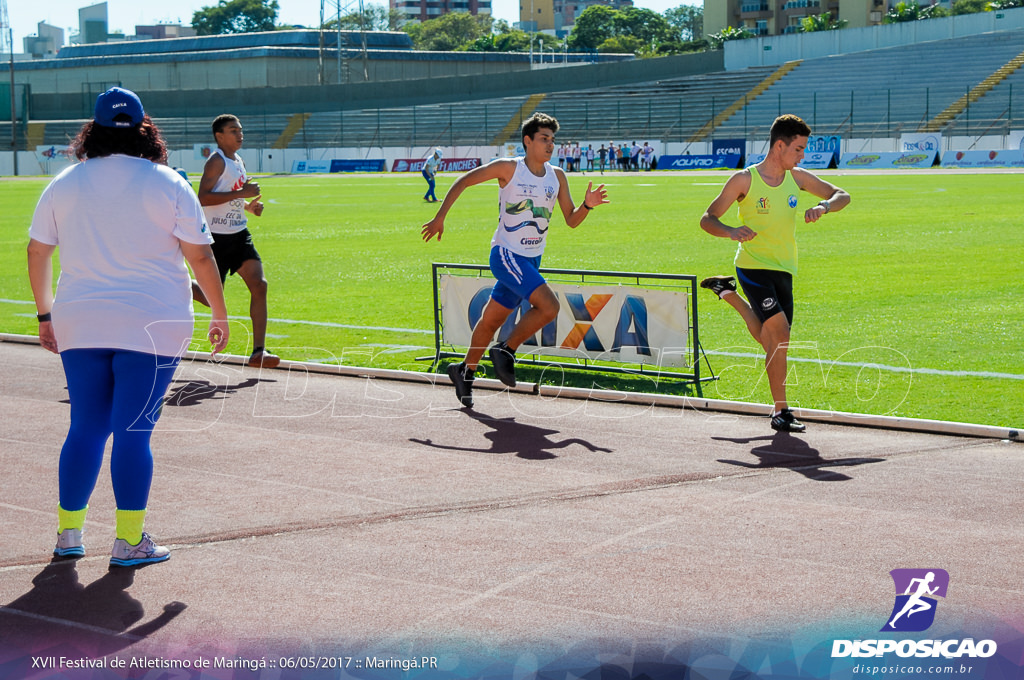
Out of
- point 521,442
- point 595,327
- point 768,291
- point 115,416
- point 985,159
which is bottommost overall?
point 521,442

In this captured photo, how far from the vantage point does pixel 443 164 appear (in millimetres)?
66938

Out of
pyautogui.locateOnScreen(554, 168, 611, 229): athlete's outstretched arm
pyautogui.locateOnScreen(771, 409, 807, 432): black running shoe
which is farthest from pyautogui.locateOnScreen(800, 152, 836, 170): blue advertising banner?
pyautogui.locateOnScreen(771, 409, 807, 432): black running shoe

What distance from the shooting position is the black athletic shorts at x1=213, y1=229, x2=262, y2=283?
1016 cm

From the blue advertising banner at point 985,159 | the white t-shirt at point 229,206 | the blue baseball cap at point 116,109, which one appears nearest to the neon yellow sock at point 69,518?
the blue baseball cap at point 116,109

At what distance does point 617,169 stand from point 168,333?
2346 inches

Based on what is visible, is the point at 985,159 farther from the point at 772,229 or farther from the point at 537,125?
the point at 772,229

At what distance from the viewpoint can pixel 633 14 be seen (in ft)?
550

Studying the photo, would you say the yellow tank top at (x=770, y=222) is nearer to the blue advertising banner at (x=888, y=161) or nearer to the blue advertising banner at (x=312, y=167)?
the blue advertising banner at (x=888, y=161)

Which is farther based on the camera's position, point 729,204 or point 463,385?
point 463,385

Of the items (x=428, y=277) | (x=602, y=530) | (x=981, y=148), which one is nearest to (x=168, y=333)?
(x=602, y=530)

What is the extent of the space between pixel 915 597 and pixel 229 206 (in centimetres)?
707

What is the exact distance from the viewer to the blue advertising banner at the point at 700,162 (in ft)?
190

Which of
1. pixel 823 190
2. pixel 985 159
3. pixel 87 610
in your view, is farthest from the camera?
pixel 985 159

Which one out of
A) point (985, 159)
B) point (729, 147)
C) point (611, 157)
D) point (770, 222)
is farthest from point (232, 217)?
point (611, 157)
